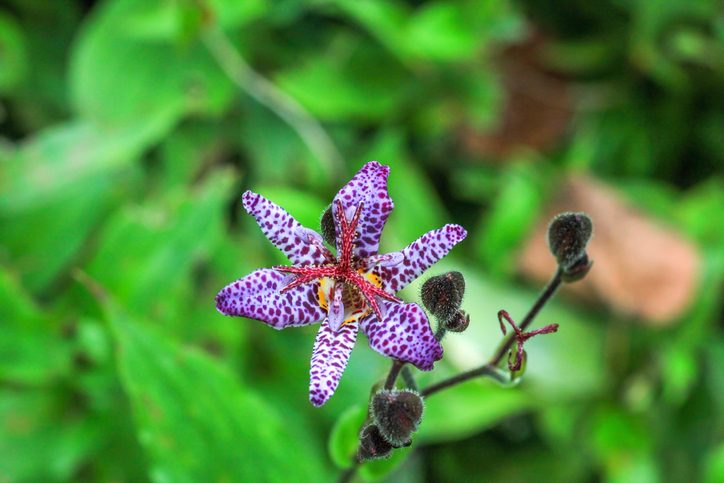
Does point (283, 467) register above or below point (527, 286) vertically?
above

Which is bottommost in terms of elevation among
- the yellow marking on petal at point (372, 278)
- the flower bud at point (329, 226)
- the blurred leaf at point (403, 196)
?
the blurred leaf at point (403, 196)

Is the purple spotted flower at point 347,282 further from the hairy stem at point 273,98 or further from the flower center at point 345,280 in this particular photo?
the hairy stem at point 273,98

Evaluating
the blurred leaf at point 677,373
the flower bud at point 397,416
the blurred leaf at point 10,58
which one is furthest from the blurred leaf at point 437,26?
the flower bud at point 397,416

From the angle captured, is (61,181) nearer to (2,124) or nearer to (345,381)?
(2,124)

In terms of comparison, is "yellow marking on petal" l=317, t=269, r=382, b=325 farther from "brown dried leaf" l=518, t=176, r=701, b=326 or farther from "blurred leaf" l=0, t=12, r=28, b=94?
"blurred leaf" l=0, t=12, r=28, b=94

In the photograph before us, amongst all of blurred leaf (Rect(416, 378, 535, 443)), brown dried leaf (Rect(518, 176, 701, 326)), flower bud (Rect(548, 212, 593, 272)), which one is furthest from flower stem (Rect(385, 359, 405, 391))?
brown dried leaf (Rect(518, 176, 701, 326))

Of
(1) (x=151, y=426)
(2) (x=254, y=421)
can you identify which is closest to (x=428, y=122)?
(2) (x=254, y=421)
